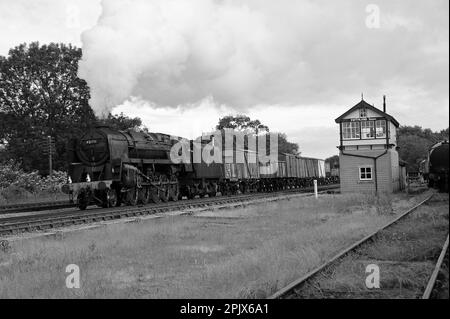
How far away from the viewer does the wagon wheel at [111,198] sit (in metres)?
20.7

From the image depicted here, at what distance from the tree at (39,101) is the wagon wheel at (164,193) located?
25.2m

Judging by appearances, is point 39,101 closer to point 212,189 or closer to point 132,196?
point 212,189

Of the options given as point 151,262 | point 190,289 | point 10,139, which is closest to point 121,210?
point 151,262

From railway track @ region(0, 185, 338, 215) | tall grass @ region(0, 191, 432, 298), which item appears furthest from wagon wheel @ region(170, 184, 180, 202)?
tall grass @ region(0, 191, 432, 298)

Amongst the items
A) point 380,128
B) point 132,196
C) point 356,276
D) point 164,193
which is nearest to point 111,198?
point 132,196

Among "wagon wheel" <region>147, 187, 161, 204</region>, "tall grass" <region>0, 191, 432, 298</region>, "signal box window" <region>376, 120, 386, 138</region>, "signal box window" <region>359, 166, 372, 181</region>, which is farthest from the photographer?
"signal box window" <region>376, 120, 386, 138</region>

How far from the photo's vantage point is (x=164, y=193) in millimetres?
24375

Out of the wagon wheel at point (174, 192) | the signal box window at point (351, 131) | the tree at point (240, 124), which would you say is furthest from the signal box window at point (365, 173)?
the tree at point (240, 124)

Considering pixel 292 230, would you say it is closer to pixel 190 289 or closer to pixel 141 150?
pixel 190 289

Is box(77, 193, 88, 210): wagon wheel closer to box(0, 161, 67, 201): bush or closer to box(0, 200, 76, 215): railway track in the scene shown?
box(0, 200, 76, 215): railway track

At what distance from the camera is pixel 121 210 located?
738 inches

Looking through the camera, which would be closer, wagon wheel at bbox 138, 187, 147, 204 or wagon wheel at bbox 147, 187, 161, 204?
wagon wheel at bbox 138, 187, 147, 204

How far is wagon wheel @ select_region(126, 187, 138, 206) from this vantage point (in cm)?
2152

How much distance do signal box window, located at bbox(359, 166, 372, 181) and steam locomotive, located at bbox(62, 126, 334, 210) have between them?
834cm
